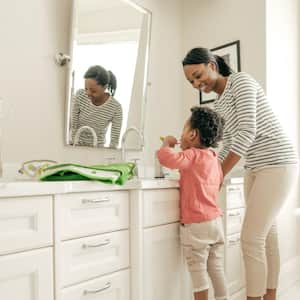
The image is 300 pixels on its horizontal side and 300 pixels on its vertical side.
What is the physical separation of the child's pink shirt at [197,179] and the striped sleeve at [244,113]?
0.42 feet

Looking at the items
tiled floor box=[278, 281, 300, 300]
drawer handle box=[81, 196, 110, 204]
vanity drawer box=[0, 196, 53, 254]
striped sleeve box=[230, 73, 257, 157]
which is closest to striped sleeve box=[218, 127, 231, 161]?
striped sleeve box=[230, 73, 257, 157]

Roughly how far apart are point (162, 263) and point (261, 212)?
0.49m

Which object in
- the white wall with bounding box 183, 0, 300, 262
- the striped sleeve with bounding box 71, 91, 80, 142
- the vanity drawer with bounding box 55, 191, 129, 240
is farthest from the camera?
the white wall with bounding box 183, 0, 300, 262

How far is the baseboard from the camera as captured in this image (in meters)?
2.68

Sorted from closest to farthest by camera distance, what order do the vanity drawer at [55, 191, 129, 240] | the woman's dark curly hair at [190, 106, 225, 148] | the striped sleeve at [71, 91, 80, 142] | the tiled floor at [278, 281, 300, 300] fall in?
the vanity drawer at [55, 191, 129, 240], the woman's dark curly hair at [190, 106, 225, 148], the striped sleeve at [71, 91, 80, 142], the tiled floor at [278, 281, 300, 300]

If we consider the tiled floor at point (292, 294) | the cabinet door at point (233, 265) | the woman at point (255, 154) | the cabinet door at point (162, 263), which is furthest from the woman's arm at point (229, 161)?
the tiled floor at point (292, 294)

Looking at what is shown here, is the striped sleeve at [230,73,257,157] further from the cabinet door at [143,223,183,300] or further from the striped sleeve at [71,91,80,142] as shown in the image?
the striped sleeve at [71,91,80,142]

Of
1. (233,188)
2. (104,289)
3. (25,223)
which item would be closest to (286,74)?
(233,188)

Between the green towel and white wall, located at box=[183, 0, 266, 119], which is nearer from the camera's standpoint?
the green towel

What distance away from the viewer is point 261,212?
5.58 feet

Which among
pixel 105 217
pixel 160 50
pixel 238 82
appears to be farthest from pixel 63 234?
pixel 160 50

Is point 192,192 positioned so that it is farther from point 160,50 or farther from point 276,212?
point 160,50

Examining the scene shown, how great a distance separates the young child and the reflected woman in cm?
57

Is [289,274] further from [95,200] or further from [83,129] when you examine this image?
[95,200]
